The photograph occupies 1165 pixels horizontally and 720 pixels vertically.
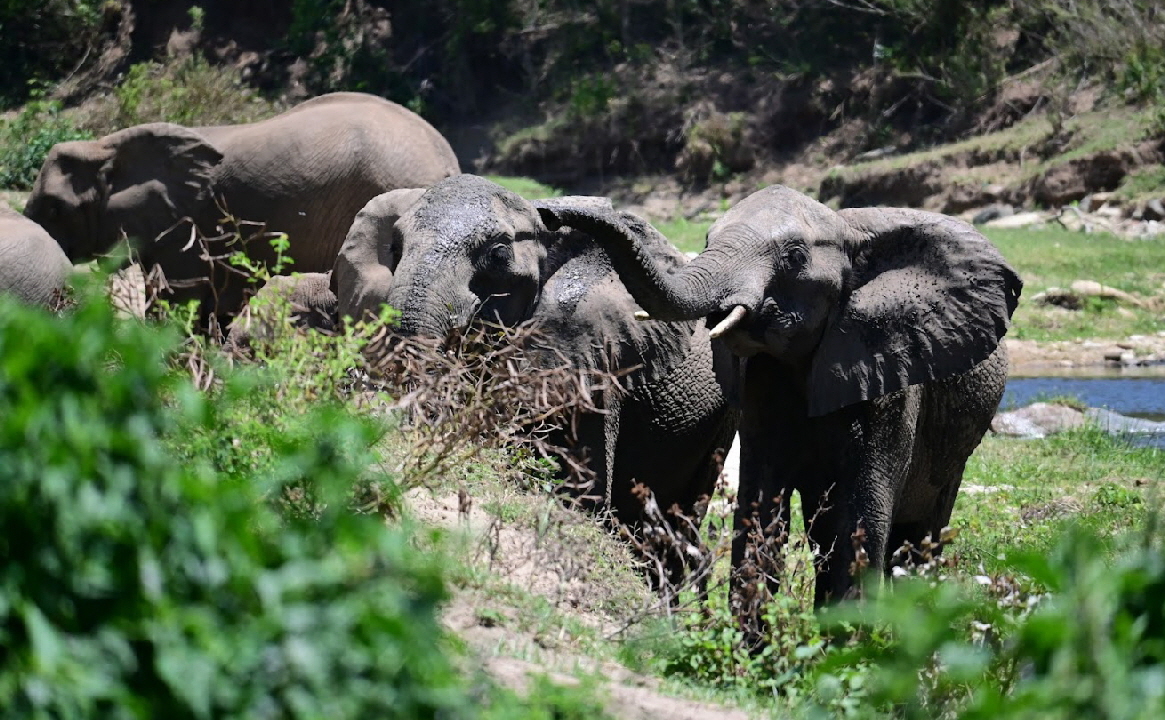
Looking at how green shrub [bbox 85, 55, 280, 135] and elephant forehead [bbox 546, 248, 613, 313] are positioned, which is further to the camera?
green shrub [bbox 85, 55, 280, 135]

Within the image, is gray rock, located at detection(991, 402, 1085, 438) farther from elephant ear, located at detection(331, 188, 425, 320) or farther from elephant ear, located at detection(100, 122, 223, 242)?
elephant ear, located at detection(100, 122, 223, 242)

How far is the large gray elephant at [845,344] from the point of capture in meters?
6.26

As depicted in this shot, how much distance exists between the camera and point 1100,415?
12898 mm

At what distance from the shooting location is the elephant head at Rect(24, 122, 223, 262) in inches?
472

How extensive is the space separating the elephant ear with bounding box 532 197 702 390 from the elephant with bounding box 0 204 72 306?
12.8 ft

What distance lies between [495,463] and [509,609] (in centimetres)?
107

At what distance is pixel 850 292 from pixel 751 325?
59cm

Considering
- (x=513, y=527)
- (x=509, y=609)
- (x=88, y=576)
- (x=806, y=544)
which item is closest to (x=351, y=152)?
(x=806, y=544)

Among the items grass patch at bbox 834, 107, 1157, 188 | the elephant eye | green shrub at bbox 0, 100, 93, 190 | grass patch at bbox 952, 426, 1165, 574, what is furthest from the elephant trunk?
grass patch at bbox 834, 107, 1157, 188

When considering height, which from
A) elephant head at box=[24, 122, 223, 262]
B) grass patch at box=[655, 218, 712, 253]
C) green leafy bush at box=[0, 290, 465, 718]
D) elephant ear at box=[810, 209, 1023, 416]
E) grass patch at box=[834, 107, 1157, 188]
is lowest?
grass patch at box=[655, 218, 712, 253]

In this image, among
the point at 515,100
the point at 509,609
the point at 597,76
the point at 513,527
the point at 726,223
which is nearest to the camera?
the point at 509,609

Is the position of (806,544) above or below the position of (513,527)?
below

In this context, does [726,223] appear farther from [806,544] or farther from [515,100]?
[515,100]

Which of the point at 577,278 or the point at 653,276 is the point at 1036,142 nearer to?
the point at 577,278
